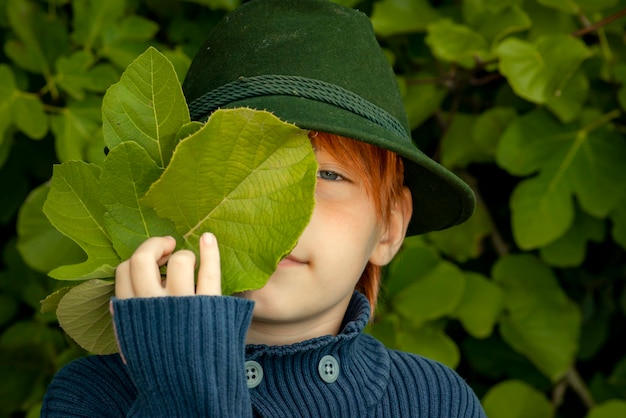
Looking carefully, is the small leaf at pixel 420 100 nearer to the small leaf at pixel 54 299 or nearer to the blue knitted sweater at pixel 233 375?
the blue knitted sweater at pixel 233 375

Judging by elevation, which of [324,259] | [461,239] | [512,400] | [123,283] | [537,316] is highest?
[123,283]

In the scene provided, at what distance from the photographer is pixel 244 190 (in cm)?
100

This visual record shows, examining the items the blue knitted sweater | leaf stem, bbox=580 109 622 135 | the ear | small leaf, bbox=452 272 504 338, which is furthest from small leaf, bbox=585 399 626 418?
the ear

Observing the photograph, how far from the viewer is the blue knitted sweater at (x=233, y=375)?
0.96 metres

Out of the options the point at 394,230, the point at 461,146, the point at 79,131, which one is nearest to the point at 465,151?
the point at 461,146

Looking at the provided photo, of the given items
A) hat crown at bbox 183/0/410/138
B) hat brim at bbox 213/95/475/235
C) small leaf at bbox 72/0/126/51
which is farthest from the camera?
small leaf at bbox 72/0/126/51

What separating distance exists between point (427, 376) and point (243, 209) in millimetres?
530

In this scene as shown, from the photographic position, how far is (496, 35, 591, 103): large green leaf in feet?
6.13

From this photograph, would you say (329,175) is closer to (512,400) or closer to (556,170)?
(556,170)

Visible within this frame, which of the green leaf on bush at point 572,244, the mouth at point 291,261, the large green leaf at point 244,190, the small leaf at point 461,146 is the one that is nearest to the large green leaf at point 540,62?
the small leaf at point 461,146

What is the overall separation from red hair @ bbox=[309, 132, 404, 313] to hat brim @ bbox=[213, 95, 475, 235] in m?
0.04

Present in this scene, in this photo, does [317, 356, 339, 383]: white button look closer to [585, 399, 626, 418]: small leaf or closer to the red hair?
the red hair

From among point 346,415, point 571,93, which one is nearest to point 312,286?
point 346,415

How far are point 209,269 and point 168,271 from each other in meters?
0.04
